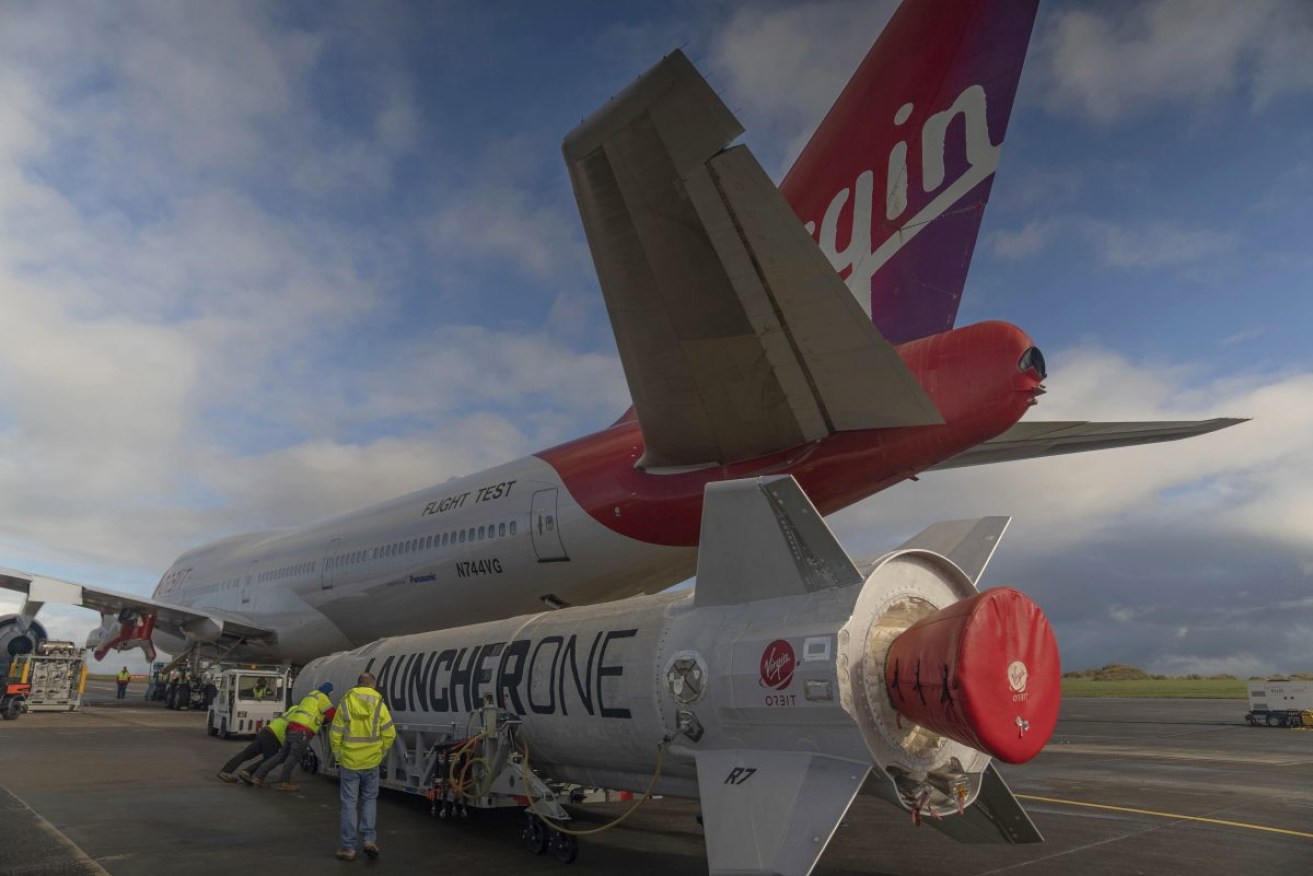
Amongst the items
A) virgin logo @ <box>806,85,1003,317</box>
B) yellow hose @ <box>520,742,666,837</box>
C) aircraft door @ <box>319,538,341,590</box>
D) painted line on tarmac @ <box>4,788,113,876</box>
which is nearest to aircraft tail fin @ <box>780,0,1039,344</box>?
virgin logo @ <box>806,85,1003,317</box>

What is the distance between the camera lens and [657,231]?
22.7 ft

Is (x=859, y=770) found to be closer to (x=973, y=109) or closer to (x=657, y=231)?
(x=657, y=231)

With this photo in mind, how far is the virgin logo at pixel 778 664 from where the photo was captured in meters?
5.83

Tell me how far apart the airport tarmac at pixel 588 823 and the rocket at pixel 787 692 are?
788 mm

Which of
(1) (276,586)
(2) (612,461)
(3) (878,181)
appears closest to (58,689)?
(1) (276,586)

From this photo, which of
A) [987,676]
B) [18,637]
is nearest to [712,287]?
[987,676]

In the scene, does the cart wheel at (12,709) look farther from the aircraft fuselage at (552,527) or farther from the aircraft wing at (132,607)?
the aircraft fuselage at (552,527)

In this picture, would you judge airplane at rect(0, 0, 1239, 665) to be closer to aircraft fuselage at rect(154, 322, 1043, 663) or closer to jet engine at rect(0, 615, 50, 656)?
aircraft fuselage at rect(154, 322, 1043, 663)

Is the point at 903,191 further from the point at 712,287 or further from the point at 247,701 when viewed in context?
the point at 247,701

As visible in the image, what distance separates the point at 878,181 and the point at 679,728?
294 inches

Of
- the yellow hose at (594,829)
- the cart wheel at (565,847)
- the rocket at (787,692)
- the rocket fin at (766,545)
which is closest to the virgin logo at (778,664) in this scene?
the rocket at (787,692)

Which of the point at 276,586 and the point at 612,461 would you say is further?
the point at 276,586

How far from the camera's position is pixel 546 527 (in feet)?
44.7

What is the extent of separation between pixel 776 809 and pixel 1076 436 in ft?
23.9
